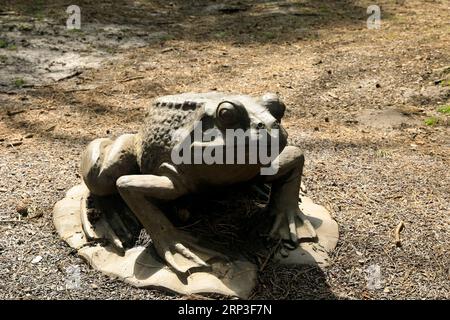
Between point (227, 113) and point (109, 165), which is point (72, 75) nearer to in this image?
point (109, 165)

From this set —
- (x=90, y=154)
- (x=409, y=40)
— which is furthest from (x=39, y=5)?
(x=90, y=154)

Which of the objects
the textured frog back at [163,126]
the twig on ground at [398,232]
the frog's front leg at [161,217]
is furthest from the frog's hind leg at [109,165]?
the twig on ground at [398,232]

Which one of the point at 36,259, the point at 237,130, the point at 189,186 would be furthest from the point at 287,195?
the point at 36,259

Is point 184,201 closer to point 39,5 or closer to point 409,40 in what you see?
point 409,40

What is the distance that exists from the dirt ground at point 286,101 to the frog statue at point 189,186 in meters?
→ 0.14

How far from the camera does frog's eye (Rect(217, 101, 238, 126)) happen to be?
3041 millimetres

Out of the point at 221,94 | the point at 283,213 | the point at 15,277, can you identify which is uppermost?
the point at 221,94

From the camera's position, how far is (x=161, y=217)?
11.3 ft

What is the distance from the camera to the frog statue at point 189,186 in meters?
3.10

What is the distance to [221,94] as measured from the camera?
3510mm

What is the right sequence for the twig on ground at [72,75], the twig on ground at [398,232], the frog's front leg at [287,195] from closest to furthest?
the frog's front leg at [287,195] < the twig on ground at [398,232] < the twig on ground at [72,75]

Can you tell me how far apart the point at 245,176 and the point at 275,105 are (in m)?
0.46

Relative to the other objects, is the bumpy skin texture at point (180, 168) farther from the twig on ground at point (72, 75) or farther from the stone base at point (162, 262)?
the twig on ground at point (72, 75)

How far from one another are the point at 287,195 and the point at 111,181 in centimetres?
121
